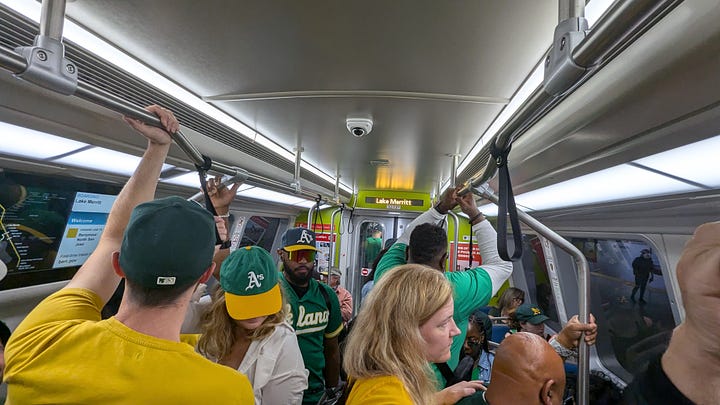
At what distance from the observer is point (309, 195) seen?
3.76m

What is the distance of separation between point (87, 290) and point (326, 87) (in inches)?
56.5

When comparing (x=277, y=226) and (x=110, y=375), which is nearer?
(x=110, y=375)

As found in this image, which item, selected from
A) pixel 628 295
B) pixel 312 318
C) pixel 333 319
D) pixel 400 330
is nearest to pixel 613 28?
pixel 400 330

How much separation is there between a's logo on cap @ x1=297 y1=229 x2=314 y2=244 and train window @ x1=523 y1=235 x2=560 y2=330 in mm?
4491

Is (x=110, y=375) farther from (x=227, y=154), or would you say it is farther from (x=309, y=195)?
(x=309, y=195)

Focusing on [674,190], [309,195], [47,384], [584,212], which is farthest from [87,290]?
[584,212]

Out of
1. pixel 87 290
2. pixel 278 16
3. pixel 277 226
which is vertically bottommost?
pixel 87 290

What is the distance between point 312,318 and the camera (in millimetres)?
2611

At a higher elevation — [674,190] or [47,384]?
[674,190]

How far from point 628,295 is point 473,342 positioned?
2028 mm

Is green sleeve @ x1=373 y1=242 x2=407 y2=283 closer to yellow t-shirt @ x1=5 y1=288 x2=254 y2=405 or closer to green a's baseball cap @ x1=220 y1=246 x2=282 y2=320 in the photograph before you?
green a's baseball cap @ x1=220 y1=246 x2=282 y2=320

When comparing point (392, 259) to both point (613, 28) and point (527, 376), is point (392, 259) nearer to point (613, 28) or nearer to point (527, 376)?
point (527, 376)

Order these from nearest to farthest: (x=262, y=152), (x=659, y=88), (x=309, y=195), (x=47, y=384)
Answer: (x=47, y=384) → (x=659, y=88) → (x=262, y=152) → (x=309, y=195)

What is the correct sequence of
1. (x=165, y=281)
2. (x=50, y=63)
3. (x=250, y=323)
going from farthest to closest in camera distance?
(x=250, y=323)
(x=165, y=281)
(x=50, y=63)
